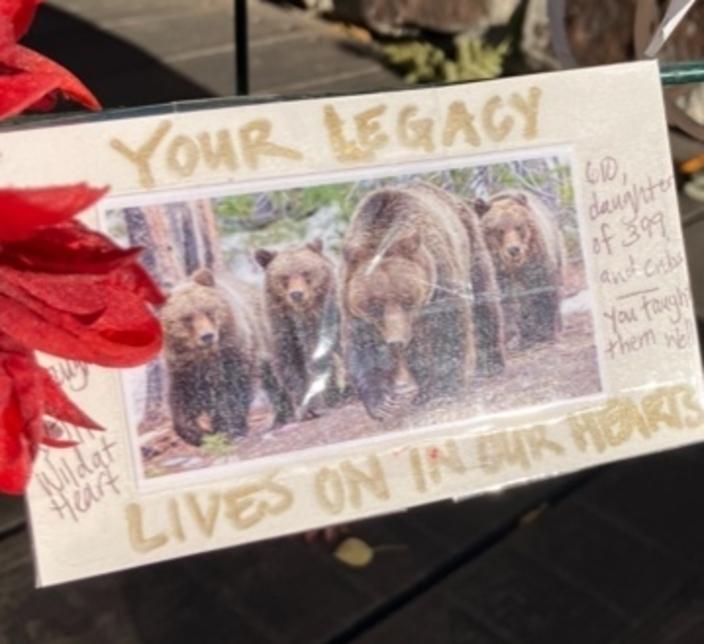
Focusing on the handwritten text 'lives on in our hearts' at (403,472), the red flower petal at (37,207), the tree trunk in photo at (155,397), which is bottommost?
the handwritten text 'lives on in our hearts' at (403,472)

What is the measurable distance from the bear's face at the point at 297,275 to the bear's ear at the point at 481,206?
165mm

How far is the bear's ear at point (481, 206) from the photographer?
1443mm

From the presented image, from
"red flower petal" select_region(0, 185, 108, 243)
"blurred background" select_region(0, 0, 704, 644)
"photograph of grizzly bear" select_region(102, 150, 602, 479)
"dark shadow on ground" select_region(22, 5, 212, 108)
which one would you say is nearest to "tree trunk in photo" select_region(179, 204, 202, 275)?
"photograph of grizzly bear" select_region(102, 150, 602, 479)

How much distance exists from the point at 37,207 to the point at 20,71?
23cm

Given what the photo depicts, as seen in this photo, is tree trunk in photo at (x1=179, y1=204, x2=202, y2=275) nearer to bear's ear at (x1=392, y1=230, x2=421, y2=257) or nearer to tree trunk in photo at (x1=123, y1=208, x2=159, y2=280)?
tree trunk in photo at (x1=123, y1=208, x2=159, y2=280)

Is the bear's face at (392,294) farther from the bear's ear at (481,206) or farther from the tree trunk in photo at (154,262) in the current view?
the tree trunk in photo at (154,262)

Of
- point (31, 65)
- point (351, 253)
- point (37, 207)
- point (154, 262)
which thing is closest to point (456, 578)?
point (351, 253)

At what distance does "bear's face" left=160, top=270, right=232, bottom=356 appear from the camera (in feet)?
4.42

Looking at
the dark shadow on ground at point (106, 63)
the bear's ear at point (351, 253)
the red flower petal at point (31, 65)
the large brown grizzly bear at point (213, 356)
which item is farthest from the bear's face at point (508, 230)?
the dark shadow on ground at point (106, 63)

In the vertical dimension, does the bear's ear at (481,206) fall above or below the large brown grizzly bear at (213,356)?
above

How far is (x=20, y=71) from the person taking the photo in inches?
44.3

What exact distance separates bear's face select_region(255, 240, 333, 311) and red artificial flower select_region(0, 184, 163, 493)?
212mm

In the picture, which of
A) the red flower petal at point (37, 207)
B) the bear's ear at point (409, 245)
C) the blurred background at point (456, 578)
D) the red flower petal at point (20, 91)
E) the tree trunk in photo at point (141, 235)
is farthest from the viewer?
the blurred background at point (456, 578)

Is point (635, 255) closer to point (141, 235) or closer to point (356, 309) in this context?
point (356, 309)
